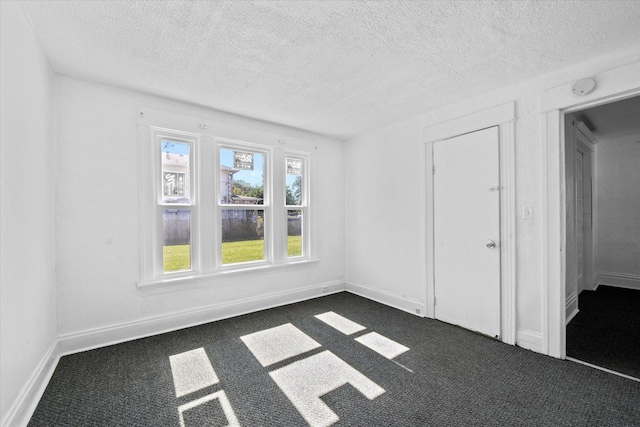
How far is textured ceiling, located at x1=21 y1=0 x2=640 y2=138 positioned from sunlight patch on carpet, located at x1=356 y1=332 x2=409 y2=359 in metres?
2.56

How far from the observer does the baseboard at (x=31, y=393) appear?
64.4 inches

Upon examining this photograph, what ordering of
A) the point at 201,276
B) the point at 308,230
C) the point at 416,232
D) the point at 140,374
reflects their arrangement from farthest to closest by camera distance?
the point at 308,230 < the point at 416,232 < the point at 201,276 < the point at 140,374

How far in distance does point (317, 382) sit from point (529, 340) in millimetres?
2075

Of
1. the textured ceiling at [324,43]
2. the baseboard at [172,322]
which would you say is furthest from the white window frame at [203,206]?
the textured ceiling at [324,43]

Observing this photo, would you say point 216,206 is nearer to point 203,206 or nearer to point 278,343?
point 203,206

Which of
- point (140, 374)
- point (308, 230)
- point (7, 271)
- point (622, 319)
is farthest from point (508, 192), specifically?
point (7, 271)

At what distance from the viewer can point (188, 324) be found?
127 inches

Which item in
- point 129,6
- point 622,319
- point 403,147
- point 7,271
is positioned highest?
point 129,6

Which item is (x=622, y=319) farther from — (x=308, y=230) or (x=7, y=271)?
(x=7, y=271)

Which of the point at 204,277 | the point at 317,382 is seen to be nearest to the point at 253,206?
the point at 204,277

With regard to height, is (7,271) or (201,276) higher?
(7,271)

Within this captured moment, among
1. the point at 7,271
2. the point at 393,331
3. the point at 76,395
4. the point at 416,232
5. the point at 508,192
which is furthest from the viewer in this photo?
the point at 416,232

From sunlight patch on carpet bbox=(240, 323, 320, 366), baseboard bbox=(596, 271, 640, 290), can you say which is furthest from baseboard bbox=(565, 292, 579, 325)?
sunlight patch on carpet bbox=(240, 323, 320, 366)

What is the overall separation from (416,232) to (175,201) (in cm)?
299
